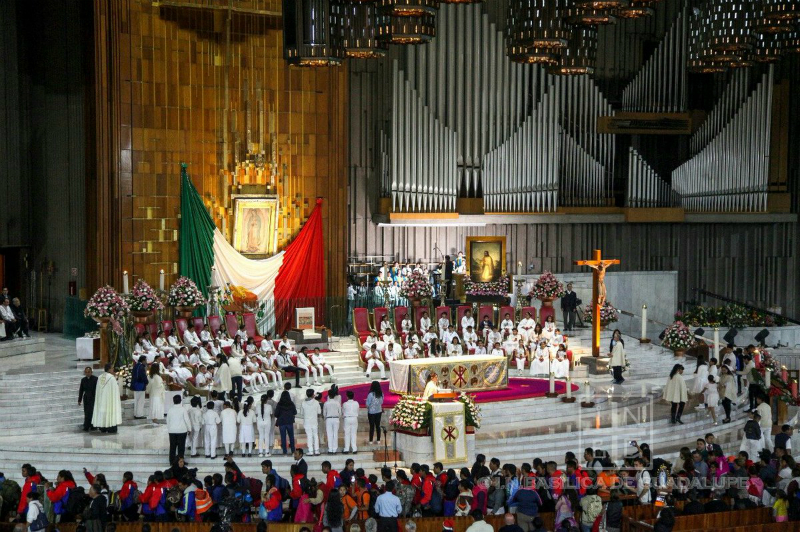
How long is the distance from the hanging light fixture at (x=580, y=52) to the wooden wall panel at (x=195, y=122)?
8.50 meters

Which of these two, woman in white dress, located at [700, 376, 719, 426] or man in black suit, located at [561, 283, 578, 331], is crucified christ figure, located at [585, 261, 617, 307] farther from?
woman in white dress, located at [700, 376, 719, 426]

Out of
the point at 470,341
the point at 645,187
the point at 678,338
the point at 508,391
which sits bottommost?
the point at 508,391

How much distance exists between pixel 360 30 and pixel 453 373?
20.8 feet

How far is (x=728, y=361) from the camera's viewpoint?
22172mm

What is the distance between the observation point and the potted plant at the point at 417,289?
2627 centimetres

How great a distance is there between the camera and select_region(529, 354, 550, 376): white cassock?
23.8 metres

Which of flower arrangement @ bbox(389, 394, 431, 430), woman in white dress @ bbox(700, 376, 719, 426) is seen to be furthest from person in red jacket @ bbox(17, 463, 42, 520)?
woman in white dress @ bbox(700, 376, 719, 426)

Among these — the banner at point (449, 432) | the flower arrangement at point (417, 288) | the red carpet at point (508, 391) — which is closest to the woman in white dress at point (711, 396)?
the red carpet at point (508, 391)

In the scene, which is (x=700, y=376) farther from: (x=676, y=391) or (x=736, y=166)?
(x=736, y=166)

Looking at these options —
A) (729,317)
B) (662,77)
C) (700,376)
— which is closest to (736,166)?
(662,77)

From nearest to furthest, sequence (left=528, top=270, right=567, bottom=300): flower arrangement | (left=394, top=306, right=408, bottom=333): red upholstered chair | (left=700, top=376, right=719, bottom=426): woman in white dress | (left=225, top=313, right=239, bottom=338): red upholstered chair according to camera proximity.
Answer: (left=700, top=376, right=719, bottom=426): woman in white dress, (left=225, top=313, right=239, bottom=338): red upholstered chair, (left=394, top=306, right=408, bottom=333): red upholstered chair, (left=528, top=270, right=567, bottom=300): flower arrangement

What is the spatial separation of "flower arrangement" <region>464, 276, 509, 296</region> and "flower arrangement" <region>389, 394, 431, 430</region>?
10.2 meters

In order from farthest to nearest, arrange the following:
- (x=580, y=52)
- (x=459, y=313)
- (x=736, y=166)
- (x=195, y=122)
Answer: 1. (x=736, y=166)
2. (x=195, y=122)
3. (x=459, y=313)
4. (x=580, y=52)

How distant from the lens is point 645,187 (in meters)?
32.1
